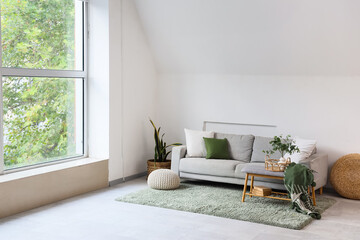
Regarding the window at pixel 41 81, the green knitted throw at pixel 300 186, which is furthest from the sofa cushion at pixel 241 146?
the window at pixel 41 81

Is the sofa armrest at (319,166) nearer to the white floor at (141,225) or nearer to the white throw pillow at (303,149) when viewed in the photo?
the white throw pillow at (303,149)

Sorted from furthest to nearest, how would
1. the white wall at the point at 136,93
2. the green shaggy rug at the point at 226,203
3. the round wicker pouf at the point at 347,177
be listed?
the white wall at the point at 136,93 → the round wicker pouf at the point at 347,177 → the green shaggy rug at the point at 226,203

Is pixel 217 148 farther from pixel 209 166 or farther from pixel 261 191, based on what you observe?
pixel 261 191

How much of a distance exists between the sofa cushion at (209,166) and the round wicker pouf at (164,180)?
343 millimetres

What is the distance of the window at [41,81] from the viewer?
18.5ft

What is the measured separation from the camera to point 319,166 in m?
6.12

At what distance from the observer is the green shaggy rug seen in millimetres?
5156

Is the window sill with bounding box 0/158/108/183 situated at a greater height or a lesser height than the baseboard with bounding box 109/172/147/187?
greater

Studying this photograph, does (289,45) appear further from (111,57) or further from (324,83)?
(111,57)

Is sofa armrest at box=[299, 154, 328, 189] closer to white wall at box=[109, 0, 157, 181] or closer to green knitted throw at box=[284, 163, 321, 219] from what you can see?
green knitted throw at box=[284, 163, 321, 219]

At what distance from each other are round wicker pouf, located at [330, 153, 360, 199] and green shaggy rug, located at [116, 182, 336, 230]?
0.24m

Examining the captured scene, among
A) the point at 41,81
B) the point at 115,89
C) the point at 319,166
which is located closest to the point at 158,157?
the point at 115,89

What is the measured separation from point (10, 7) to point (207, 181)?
3.46 meters

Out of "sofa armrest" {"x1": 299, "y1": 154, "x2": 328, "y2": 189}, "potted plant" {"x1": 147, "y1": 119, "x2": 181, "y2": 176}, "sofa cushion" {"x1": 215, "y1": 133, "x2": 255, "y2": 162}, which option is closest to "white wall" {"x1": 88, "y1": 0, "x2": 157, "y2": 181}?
"potted plant" {"x1": 147, "y1": 119, "x2": 181, "y2": 176}
